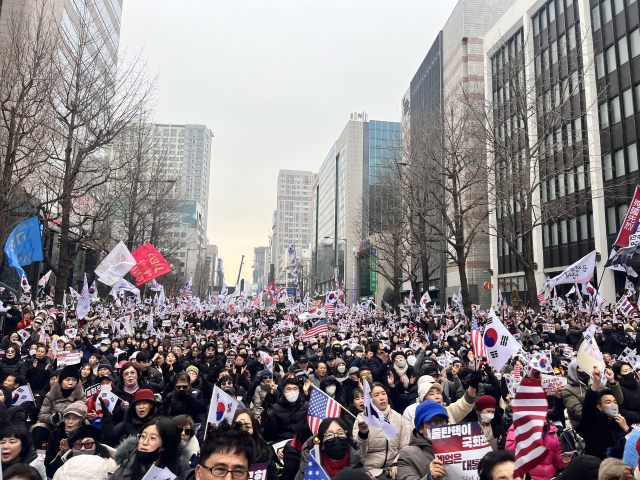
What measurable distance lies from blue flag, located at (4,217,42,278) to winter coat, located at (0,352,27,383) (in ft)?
18.6

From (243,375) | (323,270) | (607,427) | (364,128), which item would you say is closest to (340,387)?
(243,375)

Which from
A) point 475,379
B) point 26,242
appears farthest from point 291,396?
point 26,242

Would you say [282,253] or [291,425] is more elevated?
[282,253]

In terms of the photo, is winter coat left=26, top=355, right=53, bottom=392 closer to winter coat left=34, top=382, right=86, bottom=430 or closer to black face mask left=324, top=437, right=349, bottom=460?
winter coat left=34, top=382, right=86, bottom=430

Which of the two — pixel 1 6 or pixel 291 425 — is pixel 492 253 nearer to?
pixel 291 425

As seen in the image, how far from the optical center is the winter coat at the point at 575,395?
5223 mm

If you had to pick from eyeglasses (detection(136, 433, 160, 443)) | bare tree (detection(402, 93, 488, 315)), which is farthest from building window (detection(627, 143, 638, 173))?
eyeglasses (detection(136, 433, 160, 443))

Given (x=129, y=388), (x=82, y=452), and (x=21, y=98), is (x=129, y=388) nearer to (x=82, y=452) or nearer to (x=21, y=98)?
(x=82, y=452)

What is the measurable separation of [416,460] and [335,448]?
647 mm

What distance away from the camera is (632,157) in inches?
1014

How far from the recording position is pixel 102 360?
28.7 ft

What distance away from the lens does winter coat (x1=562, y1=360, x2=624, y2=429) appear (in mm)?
5223

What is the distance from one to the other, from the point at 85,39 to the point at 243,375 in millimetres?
15488

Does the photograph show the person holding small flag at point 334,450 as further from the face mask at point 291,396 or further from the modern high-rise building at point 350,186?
the modern high-rise building at point 350,186
